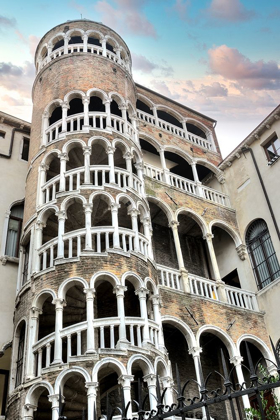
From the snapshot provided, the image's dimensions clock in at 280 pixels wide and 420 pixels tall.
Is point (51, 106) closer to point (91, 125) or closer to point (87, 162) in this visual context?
point (91, 125)

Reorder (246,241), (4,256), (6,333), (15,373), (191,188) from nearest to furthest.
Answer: (15,373) → (6,333) → (4,256) → (246,241) → (191,188)

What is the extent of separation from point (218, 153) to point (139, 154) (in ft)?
25.3

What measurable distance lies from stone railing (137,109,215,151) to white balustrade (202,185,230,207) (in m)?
3.51

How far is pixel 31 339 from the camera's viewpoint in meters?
13.0

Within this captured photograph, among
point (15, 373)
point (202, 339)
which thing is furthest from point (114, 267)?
point (202, 339)

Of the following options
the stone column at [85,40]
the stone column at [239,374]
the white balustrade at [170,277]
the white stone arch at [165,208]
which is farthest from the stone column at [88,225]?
the stone column at [85,40]

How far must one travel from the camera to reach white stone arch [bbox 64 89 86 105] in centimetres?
1812

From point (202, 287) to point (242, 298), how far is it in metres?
2.18

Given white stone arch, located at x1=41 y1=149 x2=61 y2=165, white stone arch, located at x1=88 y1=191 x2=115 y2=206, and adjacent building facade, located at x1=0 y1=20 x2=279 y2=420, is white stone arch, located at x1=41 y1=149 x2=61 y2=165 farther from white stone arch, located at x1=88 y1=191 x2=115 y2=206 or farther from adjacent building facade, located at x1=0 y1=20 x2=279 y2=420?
white stone arch, located at x1=88 y1=191 x2=115 y2=206

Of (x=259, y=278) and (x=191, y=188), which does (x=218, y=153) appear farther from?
(x=259, y=278)

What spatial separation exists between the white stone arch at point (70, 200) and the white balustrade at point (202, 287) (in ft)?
17.1

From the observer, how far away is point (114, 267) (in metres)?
13.6

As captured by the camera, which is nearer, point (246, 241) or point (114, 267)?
point (114, 267)

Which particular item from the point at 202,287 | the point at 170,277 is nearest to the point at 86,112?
the point at 170,277
